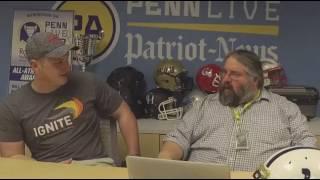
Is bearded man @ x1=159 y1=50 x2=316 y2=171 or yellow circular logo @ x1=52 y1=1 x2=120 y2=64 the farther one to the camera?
yellow circular logo @ x1=52 y1=1 x2=120 y2=64

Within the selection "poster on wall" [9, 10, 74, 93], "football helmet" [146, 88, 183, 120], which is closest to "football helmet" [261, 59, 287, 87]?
"football helmet" [146, 88, 183, 120]

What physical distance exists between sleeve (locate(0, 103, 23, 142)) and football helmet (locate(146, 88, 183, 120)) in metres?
1.08

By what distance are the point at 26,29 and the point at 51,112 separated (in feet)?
3.90

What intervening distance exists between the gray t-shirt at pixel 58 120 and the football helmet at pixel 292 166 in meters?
1.12

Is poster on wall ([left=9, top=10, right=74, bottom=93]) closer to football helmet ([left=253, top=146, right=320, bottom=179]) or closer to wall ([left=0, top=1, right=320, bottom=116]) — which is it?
wall ([left=0, top=1, right=320, bottom=116])

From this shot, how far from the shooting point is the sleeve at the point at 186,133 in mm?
3119

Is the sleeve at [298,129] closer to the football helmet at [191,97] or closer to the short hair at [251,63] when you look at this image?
the short hair at [251,63]

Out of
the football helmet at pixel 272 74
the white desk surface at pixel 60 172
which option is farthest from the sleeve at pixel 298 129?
the white desk surface at pixel 60 172

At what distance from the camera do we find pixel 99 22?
163 inches

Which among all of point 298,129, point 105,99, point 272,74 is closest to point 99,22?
point 105,99

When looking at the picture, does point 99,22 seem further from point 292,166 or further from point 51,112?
point 292,166

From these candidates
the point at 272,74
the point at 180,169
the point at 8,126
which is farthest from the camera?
the point at 272,74

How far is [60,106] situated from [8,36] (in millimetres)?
1318

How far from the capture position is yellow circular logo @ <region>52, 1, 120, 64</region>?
412cm
